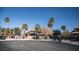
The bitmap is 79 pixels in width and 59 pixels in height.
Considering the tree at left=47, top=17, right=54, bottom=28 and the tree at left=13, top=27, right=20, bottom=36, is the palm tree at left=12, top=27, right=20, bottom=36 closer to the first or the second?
the tree at left=13, top=27, right=20, bottom=36

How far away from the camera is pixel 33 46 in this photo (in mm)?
5871

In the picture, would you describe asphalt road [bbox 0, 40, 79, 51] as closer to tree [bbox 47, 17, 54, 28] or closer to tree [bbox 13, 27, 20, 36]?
tree [bbox 13, 27, 20, 36]

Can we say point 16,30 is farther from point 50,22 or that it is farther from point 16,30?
point 50,22

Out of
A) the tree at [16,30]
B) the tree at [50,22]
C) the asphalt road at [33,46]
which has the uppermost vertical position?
the tree at [50,22]

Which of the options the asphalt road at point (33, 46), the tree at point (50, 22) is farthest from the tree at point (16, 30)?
the tree at point (50, 22)

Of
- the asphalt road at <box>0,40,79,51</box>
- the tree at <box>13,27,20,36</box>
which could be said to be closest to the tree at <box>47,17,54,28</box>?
the asphalt road at <box>0,40,79,51</box>

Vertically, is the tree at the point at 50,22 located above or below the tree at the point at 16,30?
above

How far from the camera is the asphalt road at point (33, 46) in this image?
5867 millimetres

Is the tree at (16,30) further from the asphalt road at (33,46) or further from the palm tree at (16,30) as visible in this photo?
the asphalt road at (33,46)

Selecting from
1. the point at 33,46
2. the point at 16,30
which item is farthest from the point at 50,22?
the point at 16,30

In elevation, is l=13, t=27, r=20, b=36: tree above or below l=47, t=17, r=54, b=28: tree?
below

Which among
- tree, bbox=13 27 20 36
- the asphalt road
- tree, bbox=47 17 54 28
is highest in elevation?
tree, bbox=47 17 54 28

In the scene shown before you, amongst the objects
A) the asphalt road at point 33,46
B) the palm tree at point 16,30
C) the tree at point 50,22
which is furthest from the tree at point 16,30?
the tree at point 50,22

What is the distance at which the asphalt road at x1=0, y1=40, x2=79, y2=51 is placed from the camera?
5.87 metres
